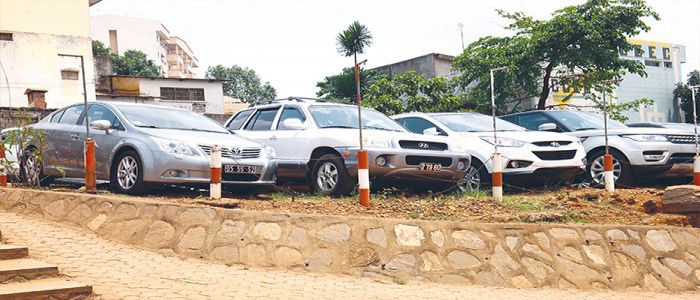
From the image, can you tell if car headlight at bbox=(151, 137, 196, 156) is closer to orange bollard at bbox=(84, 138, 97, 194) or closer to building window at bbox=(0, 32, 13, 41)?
orange bollard at bbox=(84, 138, 97, 194)

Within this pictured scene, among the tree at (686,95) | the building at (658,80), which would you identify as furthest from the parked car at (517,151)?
the tree at (686,95)

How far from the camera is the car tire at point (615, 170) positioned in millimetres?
12391

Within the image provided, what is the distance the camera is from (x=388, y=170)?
986cm

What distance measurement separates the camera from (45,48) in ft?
113

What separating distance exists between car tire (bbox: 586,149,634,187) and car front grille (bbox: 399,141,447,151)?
3.33m

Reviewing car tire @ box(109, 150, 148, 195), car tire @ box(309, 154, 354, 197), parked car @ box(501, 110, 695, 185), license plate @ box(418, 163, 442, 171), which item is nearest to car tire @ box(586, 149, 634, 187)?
parked car @ box(501, 110, 695, 185)

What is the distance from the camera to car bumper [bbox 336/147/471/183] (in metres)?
9.80

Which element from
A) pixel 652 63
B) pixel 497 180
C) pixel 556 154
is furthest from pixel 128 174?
pixel 652 63

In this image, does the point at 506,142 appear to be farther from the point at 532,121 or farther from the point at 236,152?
the point at 236,152

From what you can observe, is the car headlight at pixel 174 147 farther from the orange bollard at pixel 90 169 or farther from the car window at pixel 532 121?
the car window at pixel 532 121

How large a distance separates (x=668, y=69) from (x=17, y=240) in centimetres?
4548

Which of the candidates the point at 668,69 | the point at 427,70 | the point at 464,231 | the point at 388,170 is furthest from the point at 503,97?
the point at 668,69

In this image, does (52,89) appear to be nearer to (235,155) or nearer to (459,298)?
(235,155)

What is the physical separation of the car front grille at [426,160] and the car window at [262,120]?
2.59 meters
